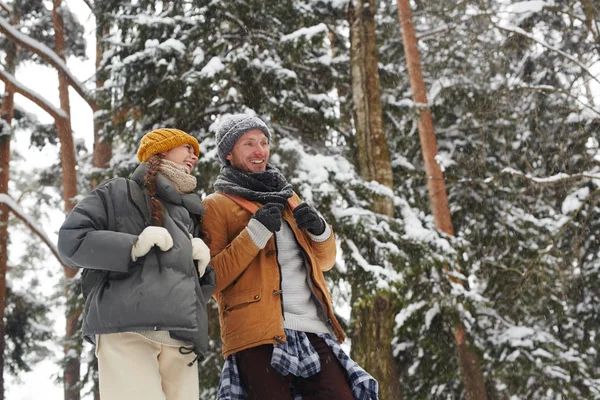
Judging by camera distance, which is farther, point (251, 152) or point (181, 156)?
point (251, 152)

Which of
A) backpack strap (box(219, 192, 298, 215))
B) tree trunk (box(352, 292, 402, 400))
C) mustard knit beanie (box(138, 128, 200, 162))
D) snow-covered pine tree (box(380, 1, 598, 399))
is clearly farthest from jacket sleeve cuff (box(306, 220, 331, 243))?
snow-covered pine tree (box(380, 1, 598, 399))

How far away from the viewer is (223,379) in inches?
116

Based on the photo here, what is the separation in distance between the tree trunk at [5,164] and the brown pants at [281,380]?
33.0ft

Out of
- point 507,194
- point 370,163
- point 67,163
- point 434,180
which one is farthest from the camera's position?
point 67,163

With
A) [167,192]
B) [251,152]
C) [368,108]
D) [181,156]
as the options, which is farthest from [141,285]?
[368,108]

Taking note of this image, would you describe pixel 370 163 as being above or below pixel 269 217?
above

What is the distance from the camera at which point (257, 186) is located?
3.18 m

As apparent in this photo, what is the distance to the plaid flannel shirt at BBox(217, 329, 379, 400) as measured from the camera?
110 inches

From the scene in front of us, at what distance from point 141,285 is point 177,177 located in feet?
2.01

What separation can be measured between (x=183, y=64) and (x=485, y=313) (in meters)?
6.78

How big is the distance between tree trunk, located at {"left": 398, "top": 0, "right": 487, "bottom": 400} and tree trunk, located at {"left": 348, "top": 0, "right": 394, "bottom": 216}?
8.81 feet

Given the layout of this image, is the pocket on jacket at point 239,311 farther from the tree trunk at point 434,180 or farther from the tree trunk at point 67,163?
the tree trunk at point 67,163

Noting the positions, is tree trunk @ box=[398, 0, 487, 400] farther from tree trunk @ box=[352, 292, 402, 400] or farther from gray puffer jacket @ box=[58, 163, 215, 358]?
gray puffer jacket @ box=[58, 163, 215, 358]

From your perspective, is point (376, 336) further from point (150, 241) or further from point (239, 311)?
point (150, 241)
